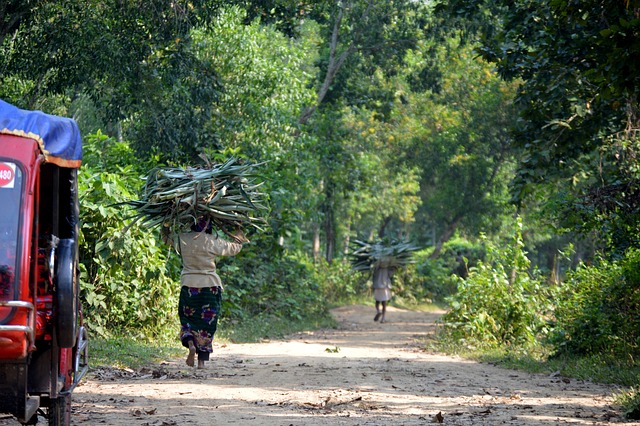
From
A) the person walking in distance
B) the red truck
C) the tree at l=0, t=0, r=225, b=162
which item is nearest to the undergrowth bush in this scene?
the tree at l=0, t=0, r=225, b=162

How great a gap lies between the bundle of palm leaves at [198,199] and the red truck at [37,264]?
178 inches

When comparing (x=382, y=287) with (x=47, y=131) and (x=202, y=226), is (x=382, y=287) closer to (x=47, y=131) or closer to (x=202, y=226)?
(x=202, y=226)

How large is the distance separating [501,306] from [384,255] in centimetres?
980

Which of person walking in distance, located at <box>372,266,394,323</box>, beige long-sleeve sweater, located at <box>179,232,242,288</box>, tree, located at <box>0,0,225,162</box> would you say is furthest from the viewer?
person walking in distance, located at <box>372,266,394,323</box>

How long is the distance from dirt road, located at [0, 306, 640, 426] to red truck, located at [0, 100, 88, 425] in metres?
1.58

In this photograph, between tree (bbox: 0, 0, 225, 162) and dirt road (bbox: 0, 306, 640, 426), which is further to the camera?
tree (bbox: 0, 0, 225, 162)

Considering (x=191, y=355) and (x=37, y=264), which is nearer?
(x=37, y=264)

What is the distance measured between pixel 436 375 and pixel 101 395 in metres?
4.80

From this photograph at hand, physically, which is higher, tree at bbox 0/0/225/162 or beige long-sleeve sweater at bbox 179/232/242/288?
tree at bbox 0/0/225/162

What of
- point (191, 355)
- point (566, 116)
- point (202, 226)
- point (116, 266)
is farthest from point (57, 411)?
point (566, 116)

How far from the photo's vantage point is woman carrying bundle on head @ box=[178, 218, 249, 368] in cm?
1165

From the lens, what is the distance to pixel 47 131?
245 inches

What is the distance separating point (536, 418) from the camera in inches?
330

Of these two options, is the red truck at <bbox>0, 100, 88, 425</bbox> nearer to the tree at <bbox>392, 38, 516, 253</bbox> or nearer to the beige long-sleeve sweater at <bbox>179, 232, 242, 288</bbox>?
the beige long-sleeve sweater at <bbox>179, 232, 242, 288</bbox>
